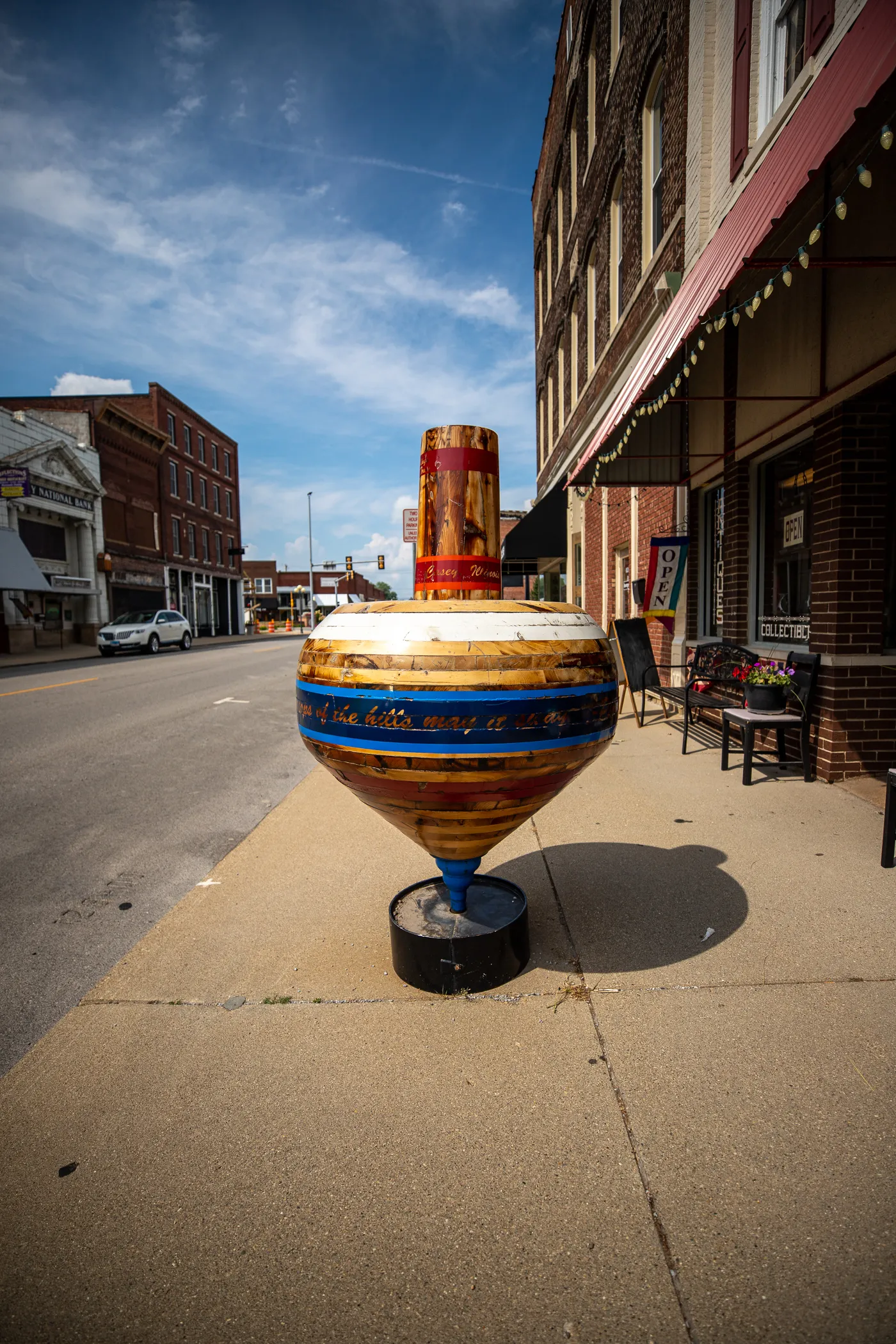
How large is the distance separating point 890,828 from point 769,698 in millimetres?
1969

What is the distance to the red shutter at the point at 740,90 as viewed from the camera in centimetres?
600

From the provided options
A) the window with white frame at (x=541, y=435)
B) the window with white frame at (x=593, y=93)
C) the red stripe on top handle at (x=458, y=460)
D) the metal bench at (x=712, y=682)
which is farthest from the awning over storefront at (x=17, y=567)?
the red stripe on top handle at (x=458, y=460)

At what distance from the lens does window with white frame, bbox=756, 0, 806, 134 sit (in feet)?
17.5

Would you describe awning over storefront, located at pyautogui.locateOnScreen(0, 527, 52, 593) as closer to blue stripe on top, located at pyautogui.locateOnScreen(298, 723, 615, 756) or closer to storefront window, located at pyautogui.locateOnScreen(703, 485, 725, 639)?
storefront window, located at pyautogui.locateOnScreen(703, 485, 725, 639)

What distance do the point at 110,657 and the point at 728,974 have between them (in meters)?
23.6

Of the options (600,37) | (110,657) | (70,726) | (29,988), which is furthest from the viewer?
(110,657)

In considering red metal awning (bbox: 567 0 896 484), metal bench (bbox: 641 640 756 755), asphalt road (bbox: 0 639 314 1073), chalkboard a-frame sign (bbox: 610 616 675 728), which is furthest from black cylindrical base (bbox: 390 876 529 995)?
chalkboard a-frame sign (bbox: 610 616 675 728)

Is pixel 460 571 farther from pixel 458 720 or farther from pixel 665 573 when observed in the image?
pixel 665 573

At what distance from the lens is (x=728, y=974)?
241 centimetres

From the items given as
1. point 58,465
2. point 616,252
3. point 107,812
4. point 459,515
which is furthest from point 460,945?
point 58,465

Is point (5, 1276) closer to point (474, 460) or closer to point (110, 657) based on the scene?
point (474, 460)

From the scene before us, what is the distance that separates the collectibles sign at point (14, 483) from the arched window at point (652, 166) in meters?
21.6

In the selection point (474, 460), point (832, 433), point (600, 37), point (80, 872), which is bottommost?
point (80, 872)

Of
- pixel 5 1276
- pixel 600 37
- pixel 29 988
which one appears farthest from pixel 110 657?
pixel 5 1276
